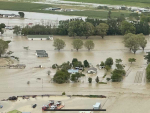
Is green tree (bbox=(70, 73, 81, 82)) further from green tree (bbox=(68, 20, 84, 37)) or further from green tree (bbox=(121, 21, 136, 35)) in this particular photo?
green tree (bbox=(121, 21, 136, 35))

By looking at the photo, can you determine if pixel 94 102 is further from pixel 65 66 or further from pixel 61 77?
pixel 65 66

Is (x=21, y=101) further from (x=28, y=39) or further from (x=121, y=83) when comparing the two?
(x=28, y=39)

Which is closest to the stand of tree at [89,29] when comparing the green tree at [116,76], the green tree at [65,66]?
the green tree at [65,66]

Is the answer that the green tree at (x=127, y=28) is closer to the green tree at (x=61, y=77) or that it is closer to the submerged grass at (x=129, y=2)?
the green tree at (x=61, y=77)

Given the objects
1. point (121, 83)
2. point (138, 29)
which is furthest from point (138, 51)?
point (121, 83)

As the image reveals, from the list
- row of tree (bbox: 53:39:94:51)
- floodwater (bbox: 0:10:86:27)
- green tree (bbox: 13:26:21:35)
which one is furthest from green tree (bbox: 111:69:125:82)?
floodwater (bbox: 0:10:86:27)
